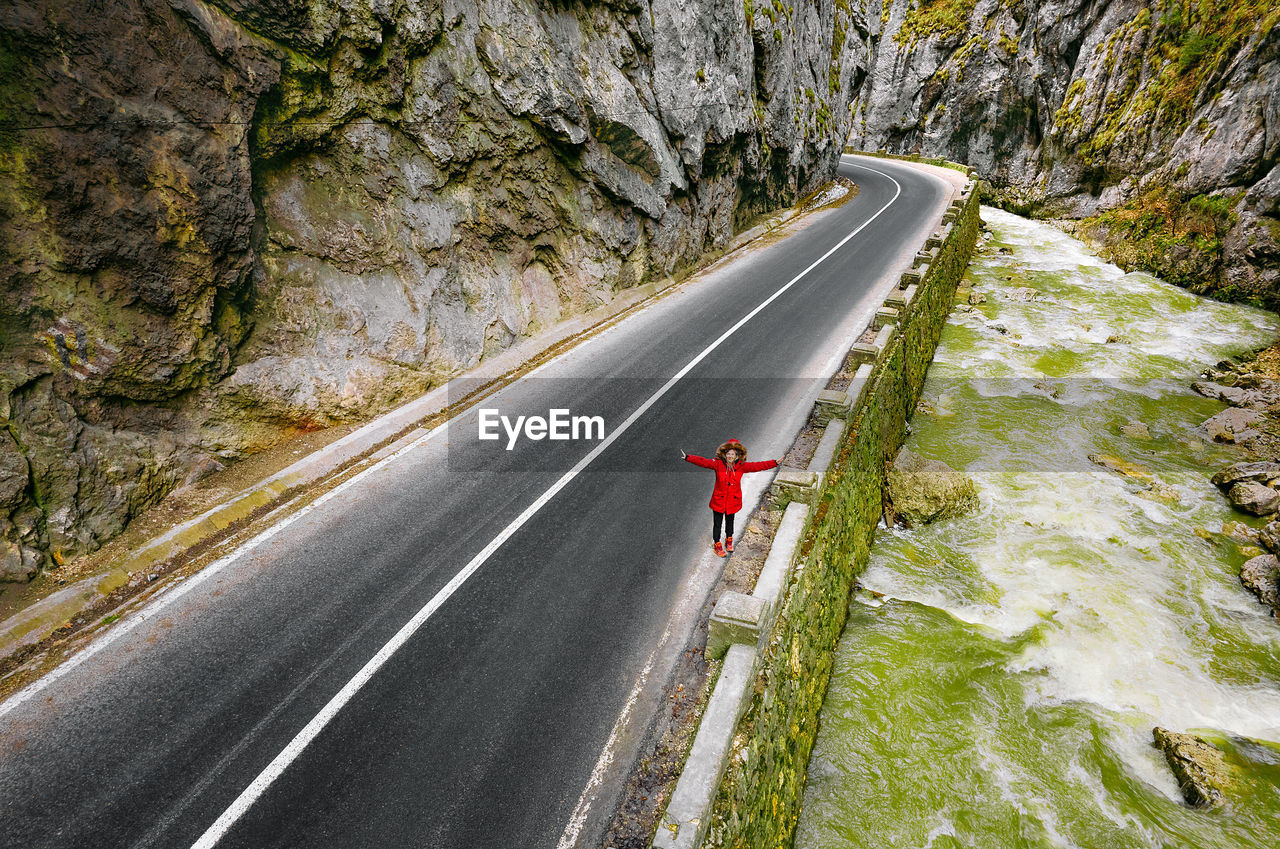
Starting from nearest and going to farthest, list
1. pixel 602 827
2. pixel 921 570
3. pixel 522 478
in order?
pixel 602 827 < pixel 522 478 < pixel 921 570

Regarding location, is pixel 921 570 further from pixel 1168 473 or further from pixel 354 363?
pixel 354 363

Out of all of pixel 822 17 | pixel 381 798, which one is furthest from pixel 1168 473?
pixel 822 17

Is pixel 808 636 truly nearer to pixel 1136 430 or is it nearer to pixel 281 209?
pixel 281 209

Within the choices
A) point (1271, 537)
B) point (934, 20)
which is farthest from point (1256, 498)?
point (934, 20)

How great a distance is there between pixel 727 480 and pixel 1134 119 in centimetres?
3054

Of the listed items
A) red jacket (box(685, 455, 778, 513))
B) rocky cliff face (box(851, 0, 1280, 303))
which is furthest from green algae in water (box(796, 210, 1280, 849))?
rocky cliff face (box(851, 0, 1280, 303))

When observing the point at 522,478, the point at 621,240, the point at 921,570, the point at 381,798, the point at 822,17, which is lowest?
the point at 921,570

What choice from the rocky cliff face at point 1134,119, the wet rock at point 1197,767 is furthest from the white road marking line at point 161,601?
the rocky cliff face at point 1134,119

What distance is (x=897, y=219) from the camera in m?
26.9

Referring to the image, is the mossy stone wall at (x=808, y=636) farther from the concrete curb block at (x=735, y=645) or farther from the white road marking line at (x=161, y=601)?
the white road marking line at (x=161, y=601)

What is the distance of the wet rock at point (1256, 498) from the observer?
1098cm

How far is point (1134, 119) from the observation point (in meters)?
25.4

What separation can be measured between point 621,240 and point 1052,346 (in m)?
13.5

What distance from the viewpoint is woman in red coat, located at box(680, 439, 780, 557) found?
7109mm
